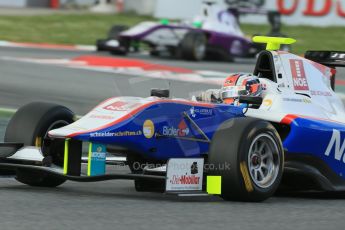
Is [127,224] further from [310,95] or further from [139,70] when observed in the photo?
[139,70]

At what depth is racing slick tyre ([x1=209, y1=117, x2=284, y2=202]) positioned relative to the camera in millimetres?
7082

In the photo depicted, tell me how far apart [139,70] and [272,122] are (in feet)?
36.4

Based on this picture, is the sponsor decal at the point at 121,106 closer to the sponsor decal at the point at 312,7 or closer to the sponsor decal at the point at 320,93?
the sponsor decal at the point at 320,93

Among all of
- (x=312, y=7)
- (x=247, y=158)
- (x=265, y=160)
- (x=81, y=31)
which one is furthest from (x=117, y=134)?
(x=312, y=7)

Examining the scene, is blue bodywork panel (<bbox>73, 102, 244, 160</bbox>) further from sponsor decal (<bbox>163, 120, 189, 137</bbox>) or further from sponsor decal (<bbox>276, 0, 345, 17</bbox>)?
sponsor decal (<bbox>276, 0, 345, 17</bbox>)

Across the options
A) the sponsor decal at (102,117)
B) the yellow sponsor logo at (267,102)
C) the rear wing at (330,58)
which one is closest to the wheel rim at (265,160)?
the yellow sponsor logo at (267,102)

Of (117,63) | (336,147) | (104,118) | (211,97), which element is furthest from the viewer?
(117,63)

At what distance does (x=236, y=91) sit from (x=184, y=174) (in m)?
1.45

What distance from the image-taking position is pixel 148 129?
7.17 meters

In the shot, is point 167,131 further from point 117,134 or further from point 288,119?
point 288,119

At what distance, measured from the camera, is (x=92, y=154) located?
278 inches

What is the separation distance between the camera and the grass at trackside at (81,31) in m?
27.2

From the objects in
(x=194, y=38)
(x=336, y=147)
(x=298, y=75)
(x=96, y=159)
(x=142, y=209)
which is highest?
(x=194, y=38)

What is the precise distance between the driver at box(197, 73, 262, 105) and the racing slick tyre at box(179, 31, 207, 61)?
1513 centimetres
